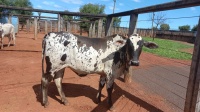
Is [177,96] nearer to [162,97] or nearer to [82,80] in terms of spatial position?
[162,97]

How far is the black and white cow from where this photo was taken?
391 cm

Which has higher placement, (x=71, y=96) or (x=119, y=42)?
(x=119, y=42)

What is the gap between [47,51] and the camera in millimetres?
3920

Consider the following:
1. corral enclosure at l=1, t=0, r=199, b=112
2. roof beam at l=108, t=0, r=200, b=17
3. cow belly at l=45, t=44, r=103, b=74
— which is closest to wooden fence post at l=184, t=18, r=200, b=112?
corral enclosure at l=1, t=0, r=199, b=112

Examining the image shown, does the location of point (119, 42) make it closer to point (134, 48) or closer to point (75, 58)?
point (134, 48)

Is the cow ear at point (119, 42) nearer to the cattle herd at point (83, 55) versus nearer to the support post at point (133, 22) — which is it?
the cattle herd at point (83, 55)

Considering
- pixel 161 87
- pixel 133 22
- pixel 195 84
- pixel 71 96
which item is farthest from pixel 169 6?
pixel 71 96

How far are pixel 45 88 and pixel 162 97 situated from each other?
10.2ft

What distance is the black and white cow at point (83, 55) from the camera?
12.8 feet

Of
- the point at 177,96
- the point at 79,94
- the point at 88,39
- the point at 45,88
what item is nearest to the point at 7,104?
the point at 45,88

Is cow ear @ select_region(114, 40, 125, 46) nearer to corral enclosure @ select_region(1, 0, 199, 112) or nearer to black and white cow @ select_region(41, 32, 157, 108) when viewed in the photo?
black and white cow @ select_region(41, 32, 157, 108)

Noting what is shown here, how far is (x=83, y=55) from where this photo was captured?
13.1ft

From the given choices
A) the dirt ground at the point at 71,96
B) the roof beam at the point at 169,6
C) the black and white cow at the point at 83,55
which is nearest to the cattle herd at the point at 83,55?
the black and white cow at the point at 83,55

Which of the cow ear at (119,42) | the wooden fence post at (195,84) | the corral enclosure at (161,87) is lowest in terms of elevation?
the corral enclosure at (161,87)
